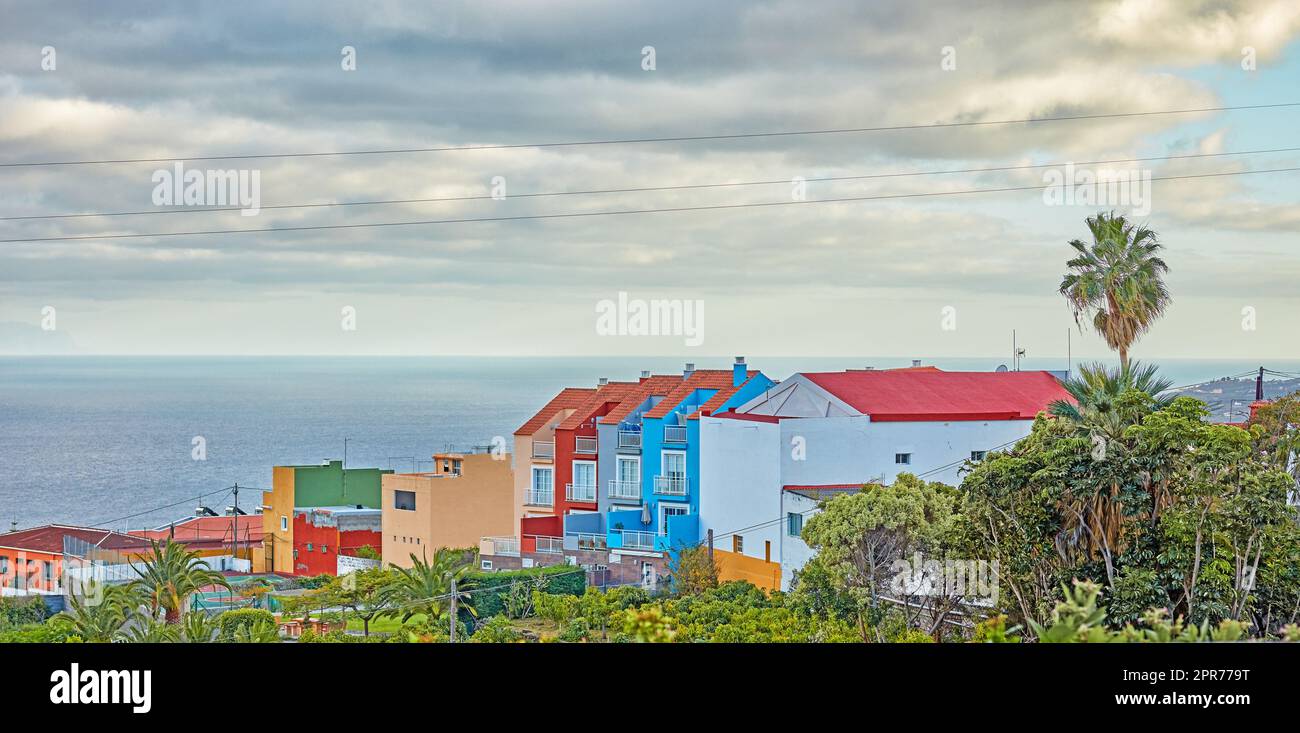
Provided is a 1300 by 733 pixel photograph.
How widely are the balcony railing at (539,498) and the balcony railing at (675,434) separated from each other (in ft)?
23.2

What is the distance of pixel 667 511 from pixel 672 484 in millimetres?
970

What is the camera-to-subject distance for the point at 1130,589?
814 inches

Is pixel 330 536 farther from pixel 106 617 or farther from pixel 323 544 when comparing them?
pixel 106 617

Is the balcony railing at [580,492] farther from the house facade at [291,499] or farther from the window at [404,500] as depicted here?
the house facade at [291,499]

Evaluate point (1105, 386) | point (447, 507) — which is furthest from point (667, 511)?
point (1105, 386)

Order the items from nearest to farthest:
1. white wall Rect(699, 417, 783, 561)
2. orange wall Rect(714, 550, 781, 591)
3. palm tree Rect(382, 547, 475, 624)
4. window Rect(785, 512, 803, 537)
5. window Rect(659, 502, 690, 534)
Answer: palm tree Rect(382, 547, 475, 624), window Rect(785, 512, 803, 537), orange wall Rect(714, 550, 781, 591), white wall Rect(699, 417, 783, 561), window Rect(659, 502, 690, 534)

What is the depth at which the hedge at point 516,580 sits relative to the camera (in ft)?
133

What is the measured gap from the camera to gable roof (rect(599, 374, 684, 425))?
51.3 meters

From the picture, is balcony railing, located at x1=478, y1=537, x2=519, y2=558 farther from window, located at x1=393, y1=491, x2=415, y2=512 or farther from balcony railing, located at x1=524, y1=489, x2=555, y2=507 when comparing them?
window, located at x1=393, y1=491, x2=415, y2=512

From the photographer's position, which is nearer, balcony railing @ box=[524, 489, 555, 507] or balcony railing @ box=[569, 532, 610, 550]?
balcony railing @ box=[569, 532, 610, 550]

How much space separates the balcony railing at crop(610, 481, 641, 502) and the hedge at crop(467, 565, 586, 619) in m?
4.75

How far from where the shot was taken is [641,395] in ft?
172

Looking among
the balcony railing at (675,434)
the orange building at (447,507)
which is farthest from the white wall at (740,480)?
the orange building at (447,507)

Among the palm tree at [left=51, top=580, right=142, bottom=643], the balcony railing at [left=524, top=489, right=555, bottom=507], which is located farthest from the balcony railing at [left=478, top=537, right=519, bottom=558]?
the palm tree at [left=51, top=580, right=142, bottom=643]
